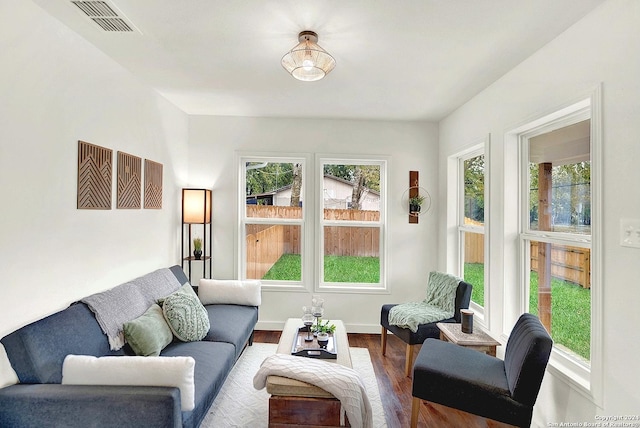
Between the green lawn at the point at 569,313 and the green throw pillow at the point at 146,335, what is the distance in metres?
2.67

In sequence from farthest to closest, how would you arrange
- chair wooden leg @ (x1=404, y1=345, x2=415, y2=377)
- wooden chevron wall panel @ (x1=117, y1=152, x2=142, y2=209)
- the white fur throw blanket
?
chair wooden leg @ (x1=404, y1=345, x2=415, y2=377)
wooden chevron wall panel @ (x1=117, y1=152, x2=142, y2=209)
the white fur throw blanket

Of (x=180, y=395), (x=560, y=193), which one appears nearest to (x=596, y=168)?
(x=560, y=193)

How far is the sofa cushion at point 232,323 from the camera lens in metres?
2.59

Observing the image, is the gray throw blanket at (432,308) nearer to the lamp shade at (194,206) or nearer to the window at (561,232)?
the window at (561,232)

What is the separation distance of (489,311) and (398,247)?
1340 mm

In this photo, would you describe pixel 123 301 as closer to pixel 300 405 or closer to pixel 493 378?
pixel 300 405

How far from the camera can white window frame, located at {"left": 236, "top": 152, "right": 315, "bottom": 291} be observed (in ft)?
13.1

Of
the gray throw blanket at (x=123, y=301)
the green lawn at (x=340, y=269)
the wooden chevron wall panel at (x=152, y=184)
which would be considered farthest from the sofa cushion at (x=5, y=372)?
the green lawn at (x=340, y=269)

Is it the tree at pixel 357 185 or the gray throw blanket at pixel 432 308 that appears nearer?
the gray throw blanket at pixel 432 308

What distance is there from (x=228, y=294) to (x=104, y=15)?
243 centimetres

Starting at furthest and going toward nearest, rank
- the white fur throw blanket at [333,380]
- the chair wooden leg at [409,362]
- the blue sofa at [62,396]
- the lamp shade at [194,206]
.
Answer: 1. the lamp shade at [194,206]
2. the chair wooden leg at [409,362]
3. the white fur throw blanket at [333,380]
4. the blue sofa at [62,396]

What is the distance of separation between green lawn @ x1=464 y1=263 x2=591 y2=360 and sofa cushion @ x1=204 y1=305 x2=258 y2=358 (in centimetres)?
228

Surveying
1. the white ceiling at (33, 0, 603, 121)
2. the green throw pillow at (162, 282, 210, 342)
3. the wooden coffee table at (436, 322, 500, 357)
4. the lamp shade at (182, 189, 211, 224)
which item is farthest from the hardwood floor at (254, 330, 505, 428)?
the white ceiling at (33, 0, 603, 121)

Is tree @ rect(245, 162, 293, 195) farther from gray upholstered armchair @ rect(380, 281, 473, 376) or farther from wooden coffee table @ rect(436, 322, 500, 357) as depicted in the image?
wooden coffee table @ rect(436, 322, 500, 357)
